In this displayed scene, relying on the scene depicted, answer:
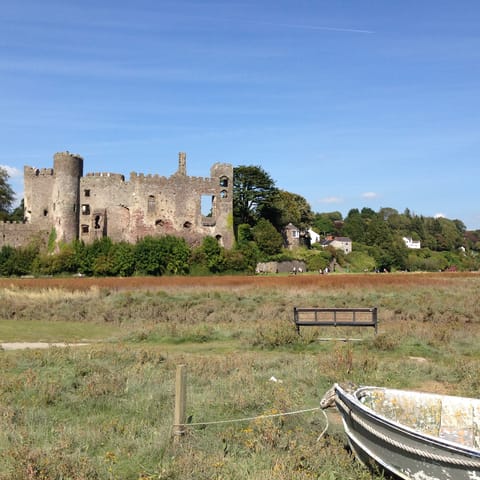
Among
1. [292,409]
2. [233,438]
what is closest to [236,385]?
[292,409]

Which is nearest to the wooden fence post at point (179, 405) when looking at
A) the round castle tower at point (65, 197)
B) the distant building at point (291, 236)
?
the round castle tower at point (65, 197)

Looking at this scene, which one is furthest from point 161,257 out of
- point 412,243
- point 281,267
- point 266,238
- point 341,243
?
point 412,243

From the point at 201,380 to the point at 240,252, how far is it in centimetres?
3951

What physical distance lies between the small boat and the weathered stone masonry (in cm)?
4410

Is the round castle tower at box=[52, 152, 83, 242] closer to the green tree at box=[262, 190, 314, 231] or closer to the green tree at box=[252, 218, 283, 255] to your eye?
the green tree at box=[252, 218, 283, 255]

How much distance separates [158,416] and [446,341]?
33.9 ft

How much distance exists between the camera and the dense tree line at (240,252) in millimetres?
46719

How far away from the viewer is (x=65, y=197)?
49.3 meters

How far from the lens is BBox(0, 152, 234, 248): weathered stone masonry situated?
1955 inches

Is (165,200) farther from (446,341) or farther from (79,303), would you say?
(446,341)

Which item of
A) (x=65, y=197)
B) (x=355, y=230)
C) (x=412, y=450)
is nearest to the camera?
(x=412, y=450)

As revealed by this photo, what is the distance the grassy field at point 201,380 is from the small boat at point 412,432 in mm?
425

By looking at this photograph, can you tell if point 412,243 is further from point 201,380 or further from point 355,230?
point 201,380

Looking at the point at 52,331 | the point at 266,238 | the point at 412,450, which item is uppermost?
the point at 266,238
